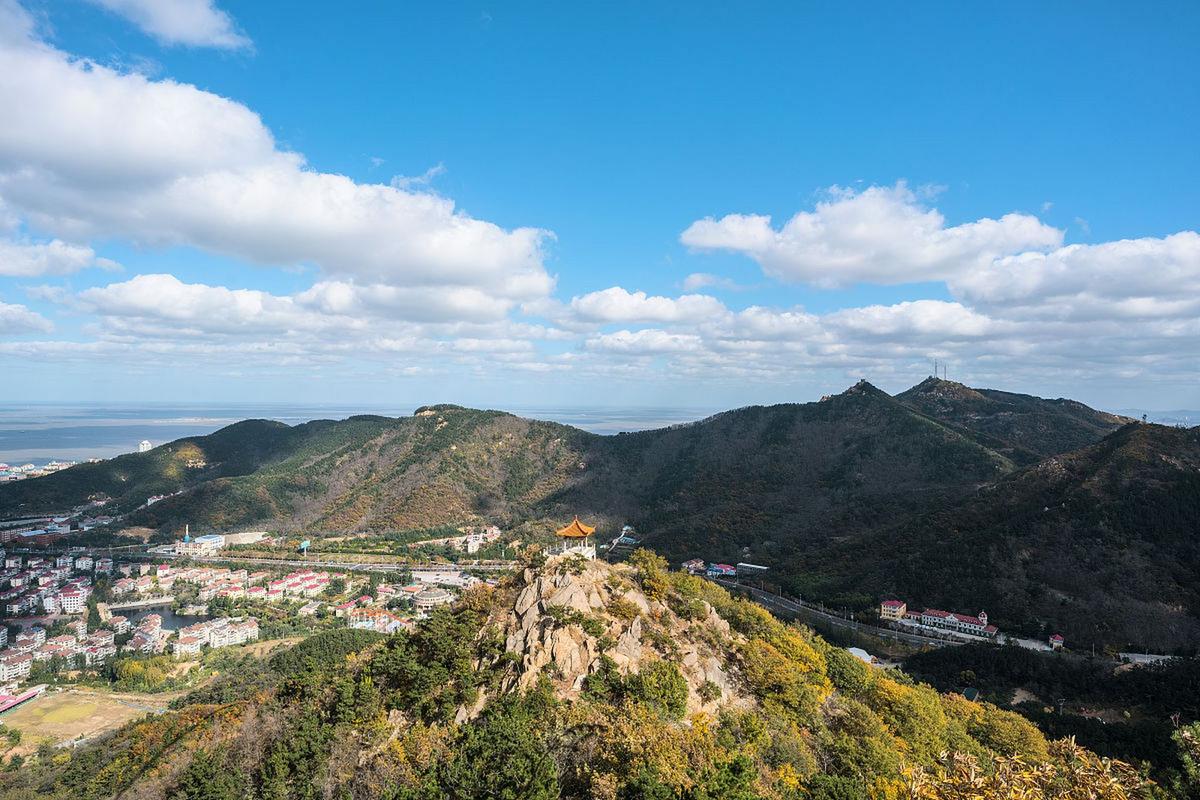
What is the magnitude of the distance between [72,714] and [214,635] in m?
13.5

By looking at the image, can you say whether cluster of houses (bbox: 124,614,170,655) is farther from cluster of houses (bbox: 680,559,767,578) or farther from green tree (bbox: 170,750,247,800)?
cluster of houses (bbox: 680,559,767,578)

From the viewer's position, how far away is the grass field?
4222 cm

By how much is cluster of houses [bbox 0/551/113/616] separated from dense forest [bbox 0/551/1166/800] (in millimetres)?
51946

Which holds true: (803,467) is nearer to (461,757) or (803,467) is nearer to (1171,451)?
(1171,451)

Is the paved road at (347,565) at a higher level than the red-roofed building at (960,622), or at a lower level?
lower

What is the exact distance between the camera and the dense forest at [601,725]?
14.5 meters

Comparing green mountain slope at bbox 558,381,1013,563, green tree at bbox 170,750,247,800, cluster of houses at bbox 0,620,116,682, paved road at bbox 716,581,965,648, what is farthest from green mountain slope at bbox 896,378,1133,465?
cluster of houses at bbox 0,620,116,682

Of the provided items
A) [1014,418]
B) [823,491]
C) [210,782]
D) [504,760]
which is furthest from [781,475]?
[210,782]

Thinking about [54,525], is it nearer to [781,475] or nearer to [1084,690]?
[781,475]

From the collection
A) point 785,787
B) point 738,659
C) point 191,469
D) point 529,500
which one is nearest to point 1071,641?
point 738,659

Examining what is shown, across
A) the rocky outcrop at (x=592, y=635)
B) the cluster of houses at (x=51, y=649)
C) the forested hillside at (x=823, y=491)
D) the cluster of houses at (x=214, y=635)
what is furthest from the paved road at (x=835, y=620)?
the cluster of houses at (x=51, y=649)

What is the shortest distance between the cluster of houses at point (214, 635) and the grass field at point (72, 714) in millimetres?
7157

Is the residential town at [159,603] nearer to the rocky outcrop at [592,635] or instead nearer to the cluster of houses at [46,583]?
the cluster of houses at [46,583]

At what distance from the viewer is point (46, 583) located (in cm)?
7556
